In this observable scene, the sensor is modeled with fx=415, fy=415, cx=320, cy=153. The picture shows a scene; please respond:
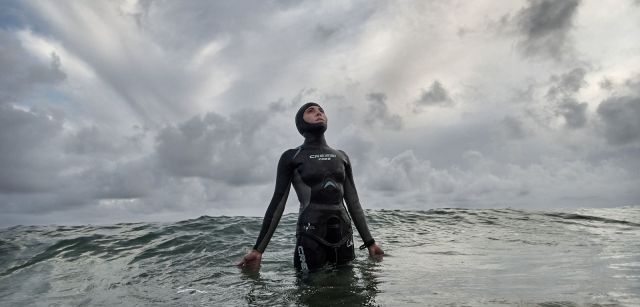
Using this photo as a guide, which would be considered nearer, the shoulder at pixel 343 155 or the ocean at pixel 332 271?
the ocean at pixel 332 271

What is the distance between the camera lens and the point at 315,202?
20.2 ft

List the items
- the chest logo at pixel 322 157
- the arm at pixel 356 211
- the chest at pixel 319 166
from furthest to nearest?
the arm at pixel 356 211 → the chest logo at pixel 322 157 → the chest at pixel 319 166

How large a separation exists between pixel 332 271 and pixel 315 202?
1017 mm

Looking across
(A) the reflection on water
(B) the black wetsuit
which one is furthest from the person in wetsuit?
(A) the reflection on water

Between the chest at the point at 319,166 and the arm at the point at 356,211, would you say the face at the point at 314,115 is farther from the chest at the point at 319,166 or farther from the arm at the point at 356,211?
the arm at the point at 356,211

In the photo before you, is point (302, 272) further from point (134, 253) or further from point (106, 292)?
point (134, 253)

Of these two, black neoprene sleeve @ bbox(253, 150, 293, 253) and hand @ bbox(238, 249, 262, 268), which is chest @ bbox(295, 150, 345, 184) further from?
hand @ bbox(238, 249, 262, 268)

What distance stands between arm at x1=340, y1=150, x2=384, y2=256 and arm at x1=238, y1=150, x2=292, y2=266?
100 cm

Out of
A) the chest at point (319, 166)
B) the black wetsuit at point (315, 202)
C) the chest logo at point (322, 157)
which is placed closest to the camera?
the black wetsuit at point (315, 202)

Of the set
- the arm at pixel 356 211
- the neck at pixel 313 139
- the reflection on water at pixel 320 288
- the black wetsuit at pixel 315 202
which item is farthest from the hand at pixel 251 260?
the neck at pixel 313 139

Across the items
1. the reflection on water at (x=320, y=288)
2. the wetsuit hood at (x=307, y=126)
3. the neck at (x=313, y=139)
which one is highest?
the wetsuit hood at (x=307, y=126)

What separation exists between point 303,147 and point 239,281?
2.29m

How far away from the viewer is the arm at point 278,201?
6.40 meters

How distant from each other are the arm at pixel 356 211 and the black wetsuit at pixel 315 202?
23mm
